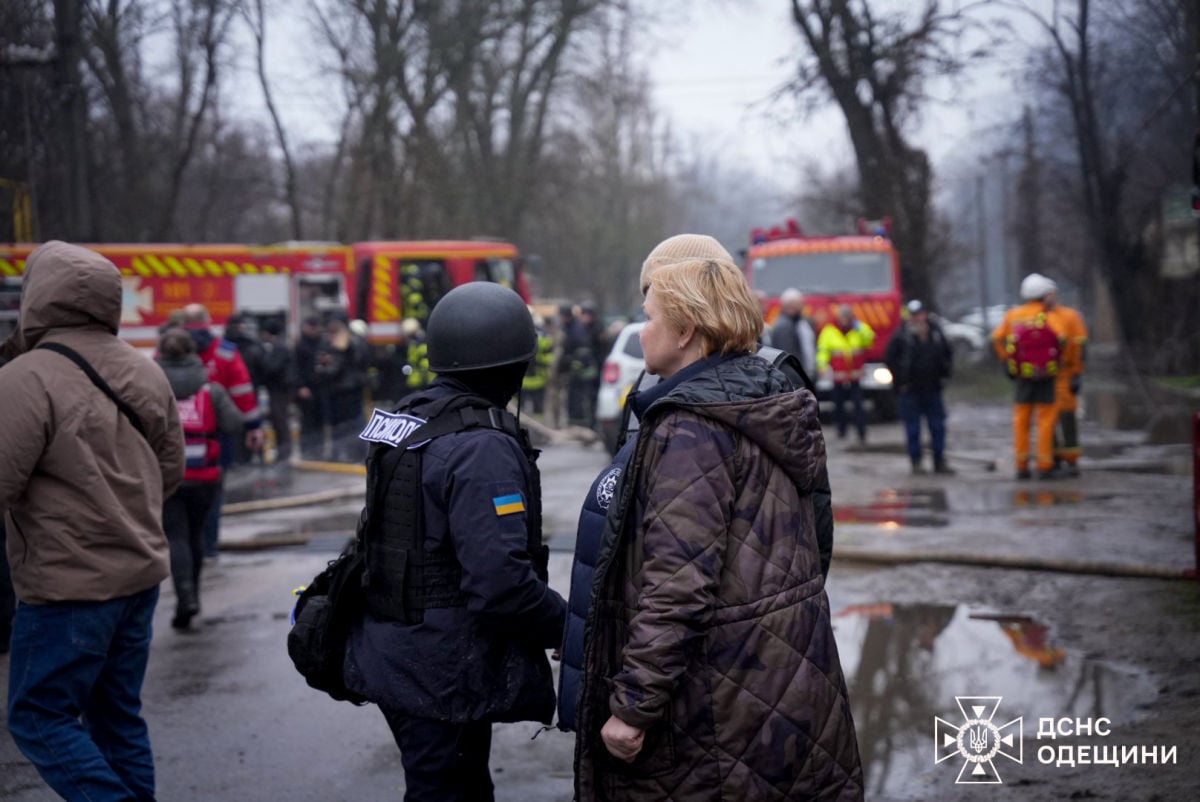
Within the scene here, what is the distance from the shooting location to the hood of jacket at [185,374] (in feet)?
24.8

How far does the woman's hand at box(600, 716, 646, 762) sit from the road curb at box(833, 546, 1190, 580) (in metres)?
5.75

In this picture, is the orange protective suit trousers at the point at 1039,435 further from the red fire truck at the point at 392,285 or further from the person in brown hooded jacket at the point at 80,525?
the red fire truck at the point at 392,285

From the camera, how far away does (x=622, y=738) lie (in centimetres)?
280

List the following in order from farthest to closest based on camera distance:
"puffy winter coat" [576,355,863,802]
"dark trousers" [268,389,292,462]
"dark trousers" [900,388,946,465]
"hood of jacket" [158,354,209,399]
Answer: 1. "dark trousers" [268,389,292,462]
2. "dark trousers" [900,388,946,465]
3. "hood of jacket" [158,354,209,399]
4. "puffy winter coat" [576,355,863,802]

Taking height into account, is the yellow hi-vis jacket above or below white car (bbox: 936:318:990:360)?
above

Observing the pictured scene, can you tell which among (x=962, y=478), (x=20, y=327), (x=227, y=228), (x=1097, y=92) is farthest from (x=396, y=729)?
(x=227, y=228)

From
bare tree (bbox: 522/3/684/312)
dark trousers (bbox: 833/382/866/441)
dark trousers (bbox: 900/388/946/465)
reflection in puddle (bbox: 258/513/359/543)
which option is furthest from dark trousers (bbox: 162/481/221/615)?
bare tree (bbox: 522/3/684/312)

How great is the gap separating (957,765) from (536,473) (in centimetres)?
250

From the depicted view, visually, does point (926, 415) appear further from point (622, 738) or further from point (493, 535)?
point (622, 738)

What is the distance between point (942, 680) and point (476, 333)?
359 centimetres

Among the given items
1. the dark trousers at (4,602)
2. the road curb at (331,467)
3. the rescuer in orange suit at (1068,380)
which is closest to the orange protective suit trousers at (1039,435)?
the rescuer in orange suit at (1068,380)

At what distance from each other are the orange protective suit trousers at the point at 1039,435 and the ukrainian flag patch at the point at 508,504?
10.0m

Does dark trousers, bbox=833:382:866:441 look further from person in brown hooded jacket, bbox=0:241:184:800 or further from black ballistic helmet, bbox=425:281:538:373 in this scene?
black ballistic helmet, bbox=425:281:538:373

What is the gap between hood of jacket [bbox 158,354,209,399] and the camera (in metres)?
7.57
